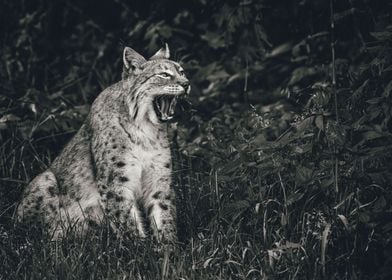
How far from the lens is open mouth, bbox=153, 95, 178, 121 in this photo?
5684 millimetres

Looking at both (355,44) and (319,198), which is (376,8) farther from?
(319,198)

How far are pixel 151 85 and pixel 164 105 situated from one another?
168mm

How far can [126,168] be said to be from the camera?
5547 millimetres

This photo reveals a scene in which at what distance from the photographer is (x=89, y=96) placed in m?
8.14

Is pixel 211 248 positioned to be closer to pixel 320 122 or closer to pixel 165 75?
pixel 320 122

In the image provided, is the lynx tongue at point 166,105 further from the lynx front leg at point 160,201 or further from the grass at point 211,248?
the grass at point 211,248

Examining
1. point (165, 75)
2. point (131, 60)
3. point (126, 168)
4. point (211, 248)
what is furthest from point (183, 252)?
point (131, 60)

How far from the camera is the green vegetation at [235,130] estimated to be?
4.99m

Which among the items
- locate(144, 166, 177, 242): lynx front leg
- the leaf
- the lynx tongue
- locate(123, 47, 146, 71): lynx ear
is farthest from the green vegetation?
locate(123, 47, 146, 71): lynx ear

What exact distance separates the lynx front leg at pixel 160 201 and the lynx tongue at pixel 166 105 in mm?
363

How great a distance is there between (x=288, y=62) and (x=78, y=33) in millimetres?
2111

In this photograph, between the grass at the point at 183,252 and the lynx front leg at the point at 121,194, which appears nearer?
the grass at the point at 183,252


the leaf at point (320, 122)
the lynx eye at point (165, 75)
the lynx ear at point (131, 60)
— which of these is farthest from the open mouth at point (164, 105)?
the leaf at point (320, 122)

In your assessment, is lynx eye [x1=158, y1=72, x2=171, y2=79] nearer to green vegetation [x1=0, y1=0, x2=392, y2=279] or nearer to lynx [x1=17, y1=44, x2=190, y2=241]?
lynx [x1=17, y1=44, x2=190, y2=241]
